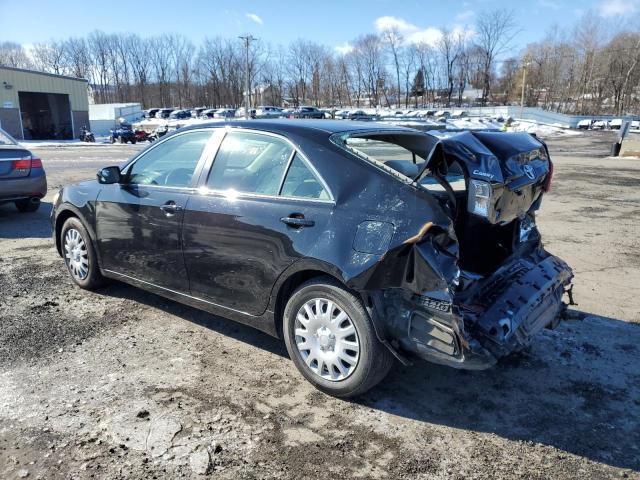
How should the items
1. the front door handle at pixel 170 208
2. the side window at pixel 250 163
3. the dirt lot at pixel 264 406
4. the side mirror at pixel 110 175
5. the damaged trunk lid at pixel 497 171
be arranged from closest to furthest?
the dirt lot at pixel 264 406
the damaged trunk lid at pixel 497 171
the side window at pixel 250 163
the front door handle at pixel 170 208
the side mirror at pixel 110 175

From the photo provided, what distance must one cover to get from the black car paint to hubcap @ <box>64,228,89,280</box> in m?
0.72

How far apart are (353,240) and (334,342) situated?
0.68 metres

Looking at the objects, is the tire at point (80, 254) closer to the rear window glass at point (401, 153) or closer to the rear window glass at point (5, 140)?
the rear window glass at point (401, 153)

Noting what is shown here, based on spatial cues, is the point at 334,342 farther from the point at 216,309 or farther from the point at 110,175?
the point at 110,175

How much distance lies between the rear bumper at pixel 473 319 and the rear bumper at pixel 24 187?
7695 mm

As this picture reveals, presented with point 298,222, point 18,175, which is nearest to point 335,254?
point 298,222

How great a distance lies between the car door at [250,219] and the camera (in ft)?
10.7

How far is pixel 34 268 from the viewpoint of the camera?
5926mm

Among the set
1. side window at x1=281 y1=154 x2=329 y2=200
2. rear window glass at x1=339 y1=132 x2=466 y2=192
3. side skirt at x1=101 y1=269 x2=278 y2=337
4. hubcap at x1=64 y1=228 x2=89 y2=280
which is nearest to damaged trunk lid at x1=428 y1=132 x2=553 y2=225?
rear window glass at x1=339 y1=132 x2=466 y2=192

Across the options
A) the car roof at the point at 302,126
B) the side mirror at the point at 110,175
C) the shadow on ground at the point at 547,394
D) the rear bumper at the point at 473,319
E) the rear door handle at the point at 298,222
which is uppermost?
the car roof at the point at 302,126

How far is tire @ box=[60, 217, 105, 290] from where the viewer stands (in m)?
4.89

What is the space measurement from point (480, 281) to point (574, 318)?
169 centimetres

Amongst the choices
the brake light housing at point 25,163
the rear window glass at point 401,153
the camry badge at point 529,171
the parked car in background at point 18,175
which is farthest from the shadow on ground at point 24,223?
the camry badge at point 529,171

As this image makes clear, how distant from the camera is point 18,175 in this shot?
27.4ft
